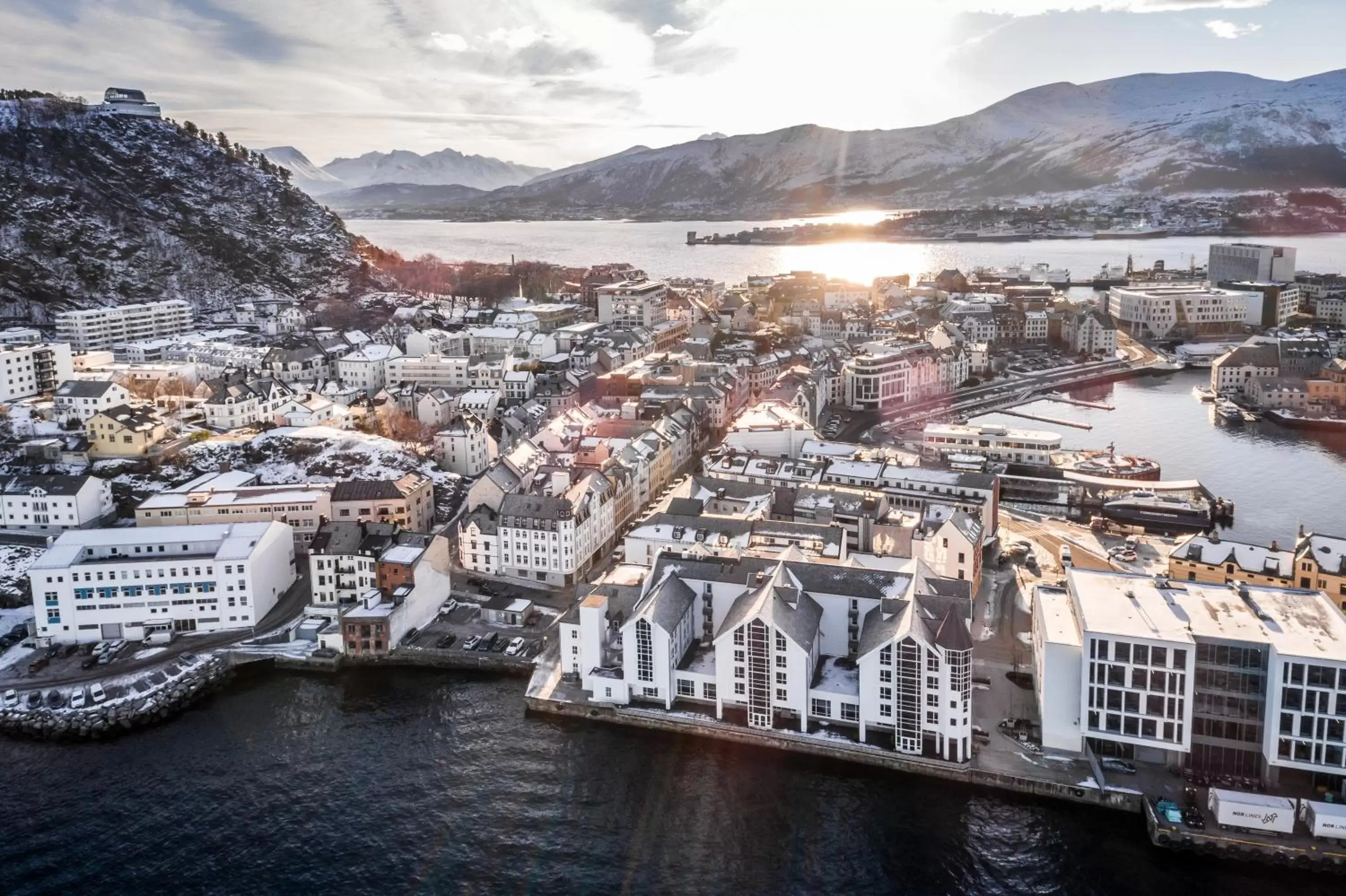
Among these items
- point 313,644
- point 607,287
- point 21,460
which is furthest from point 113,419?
point 607,287

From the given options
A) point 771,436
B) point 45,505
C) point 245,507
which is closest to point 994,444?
point 771,436

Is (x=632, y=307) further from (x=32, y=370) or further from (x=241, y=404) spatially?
(x=32, y=370)

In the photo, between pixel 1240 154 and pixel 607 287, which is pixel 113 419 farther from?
pixel 1240 154

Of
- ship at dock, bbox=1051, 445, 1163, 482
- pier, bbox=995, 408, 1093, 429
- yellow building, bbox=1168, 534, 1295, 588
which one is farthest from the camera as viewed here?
pier, bbox=995, 408, 1093, 429

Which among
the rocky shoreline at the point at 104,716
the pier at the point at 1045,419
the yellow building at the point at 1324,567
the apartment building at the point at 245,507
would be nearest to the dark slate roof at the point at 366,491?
the apartment building at the point at 245,507

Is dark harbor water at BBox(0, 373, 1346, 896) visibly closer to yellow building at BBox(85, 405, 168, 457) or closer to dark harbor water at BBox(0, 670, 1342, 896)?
dark harbor water at BBox(0, 670, 1342, 896)

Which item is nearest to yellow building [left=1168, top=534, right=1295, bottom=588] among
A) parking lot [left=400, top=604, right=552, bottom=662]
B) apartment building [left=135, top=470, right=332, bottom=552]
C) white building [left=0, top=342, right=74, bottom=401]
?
parking lot [left=400, top=604, right=552, bottom=662]
